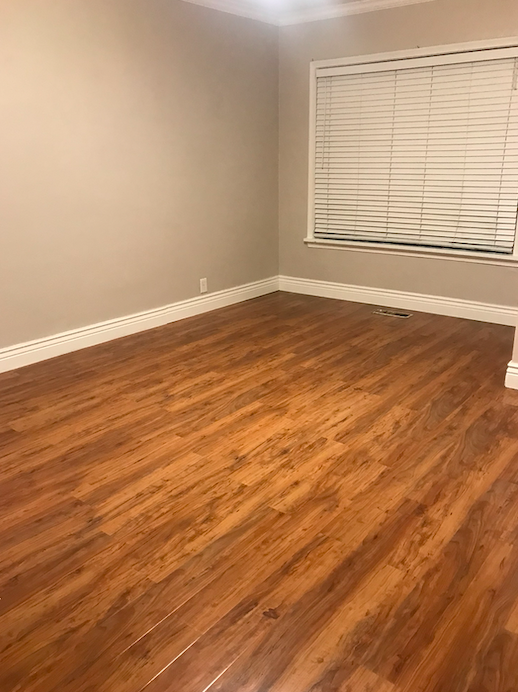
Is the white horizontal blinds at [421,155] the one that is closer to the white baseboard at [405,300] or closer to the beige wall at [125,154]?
the white baseboard at [405,300]

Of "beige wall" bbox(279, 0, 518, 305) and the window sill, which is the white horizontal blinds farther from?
"beige wall" bbox(279, 0, 518, 305)

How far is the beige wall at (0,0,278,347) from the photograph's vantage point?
331cm

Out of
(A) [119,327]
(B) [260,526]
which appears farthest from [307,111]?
(B) [260,526]

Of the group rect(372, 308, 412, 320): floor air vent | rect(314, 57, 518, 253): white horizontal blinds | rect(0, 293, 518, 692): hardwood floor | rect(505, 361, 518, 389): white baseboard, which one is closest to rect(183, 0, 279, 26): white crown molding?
rect(314, 57, 518, 253): white horizontal blinds

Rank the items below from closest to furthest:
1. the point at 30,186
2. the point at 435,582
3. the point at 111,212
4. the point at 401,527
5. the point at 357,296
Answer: the point at 435,582 < the point at 401,527 < the point at 30,186 < the point at 111,212 < the point at 357,296

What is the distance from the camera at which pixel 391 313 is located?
468cm

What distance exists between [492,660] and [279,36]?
4.98 meters

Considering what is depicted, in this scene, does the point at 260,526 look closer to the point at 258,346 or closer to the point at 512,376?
the point at 512,376

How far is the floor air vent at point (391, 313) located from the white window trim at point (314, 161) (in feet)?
1.59

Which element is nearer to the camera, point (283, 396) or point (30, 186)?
point (283, 396)

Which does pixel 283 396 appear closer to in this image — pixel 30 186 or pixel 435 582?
pixel 435 582

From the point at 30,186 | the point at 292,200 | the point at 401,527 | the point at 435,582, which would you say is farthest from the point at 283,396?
the point at 292,200

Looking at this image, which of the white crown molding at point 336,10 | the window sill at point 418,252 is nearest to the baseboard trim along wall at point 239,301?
the window sill at point 418,252

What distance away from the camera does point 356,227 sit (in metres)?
4.96
